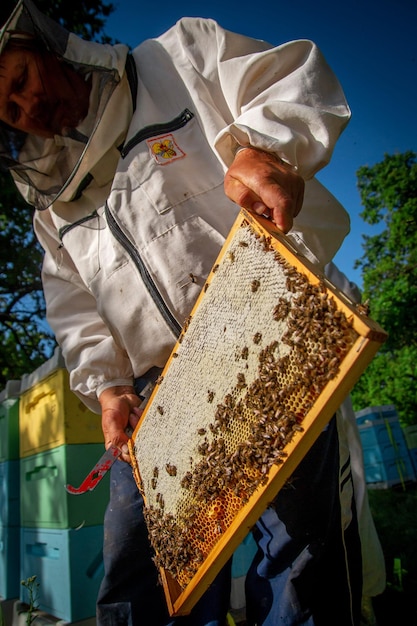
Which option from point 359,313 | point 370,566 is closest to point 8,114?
point 359,313

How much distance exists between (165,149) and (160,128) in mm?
112

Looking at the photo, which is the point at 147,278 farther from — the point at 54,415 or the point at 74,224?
the point at 54,415

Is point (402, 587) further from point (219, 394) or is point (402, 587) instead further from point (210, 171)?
point (210, 171)

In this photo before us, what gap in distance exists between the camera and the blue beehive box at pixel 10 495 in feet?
11.9

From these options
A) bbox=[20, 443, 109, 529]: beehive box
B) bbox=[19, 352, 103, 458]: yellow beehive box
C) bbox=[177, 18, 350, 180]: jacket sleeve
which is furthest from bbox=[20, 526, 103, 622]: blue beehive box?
bbox=[177, 18, 350, 180]: jacket sleeve

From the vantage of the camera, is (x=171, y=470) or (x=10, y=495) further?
(x=10, y=495)

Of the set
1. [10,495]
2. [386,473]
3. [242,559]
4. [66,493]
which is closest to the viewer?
[66,493]

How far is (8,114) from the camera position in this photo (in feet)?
6.76

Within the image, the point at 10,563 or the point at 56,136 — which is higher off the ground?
the point at 56,136

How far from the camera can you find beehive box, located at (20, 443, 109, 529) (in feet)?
8.98

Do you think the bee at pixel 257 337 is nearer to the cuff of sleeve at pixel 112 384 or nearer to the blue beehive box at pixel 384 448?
the cuff of sleeve at pixel 112 384

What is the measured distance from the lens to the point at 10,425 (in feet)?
12.3

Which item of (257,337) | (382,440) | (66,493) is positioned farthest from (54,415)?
(382,440)

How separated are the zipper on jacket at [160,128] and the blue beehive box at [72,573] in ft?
7.67
